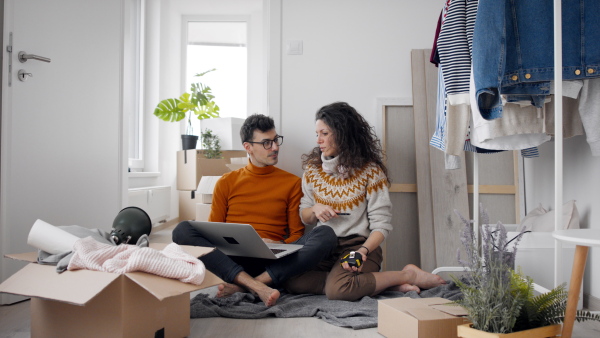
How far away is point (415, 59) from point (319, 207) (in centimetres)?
99

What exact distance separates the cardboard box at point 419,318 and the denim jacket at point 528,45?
692 mm

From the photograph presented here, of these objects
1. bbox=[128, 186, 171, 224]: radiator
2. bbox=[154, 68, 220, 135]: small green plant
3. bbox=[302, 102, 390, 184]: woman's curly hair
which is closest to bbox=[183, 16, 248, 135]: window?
bbox=[154, 68, 220, 135]: small green plant

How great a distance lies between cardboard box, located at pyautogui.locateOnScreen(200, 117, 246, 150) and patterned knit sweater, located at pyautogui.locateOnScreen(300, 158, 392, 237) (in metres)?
2.77

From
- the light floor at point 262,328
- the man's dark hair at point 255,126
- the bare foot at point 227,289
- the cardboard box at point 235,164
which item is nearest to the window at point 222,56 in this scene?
the cardboard box at point 235,164

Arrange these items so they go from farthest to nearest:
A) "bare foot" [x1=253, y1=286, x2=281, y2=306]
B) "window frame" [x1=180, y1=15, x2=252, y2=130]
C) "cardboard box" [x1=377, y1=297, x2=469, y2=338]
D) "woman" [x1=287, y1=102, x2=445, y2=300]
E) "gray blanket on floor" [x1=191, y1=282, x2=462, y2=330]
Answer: "window frame" [x1=180, y1=15, x2=252, y2=130]
"woman" [x1=287, y1=102, x2=445, y2=300]
"bare foot" [x1=253, y1=286, x2=281, y2=306]
"gray blanket on floor" [x1=191, y1=282, x2=462, y2=330]
"cardboard box" [x1=377, y1=297, x2=469, y2=338]

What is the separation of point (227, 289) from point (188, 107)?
3.52 m

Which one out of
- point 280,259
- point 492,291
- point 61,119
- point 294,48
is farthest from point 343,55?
point 492,291

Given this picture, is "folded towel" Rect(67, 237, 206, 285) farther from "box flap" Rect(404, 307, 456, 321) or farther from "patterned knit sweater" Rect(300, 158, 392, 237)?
"patterned knit sweater" Rect(300, 158, 392, 237)

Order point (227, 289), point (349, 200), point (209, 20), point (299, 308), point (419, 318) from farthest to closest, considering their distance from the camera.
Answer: point (209, 20) < point (349, 200) < point (227, 289) < point (299, 308) < point (419, 318)

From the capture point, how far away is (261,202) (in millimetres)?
2523

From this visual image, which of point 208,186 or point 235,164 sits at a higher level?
point 235,164

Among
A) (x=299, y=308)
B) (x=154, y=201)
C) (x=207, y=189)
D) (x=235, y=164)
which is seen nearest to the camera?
(x=299, y=308)

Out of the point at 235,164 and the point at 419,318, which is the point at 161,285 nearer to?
the point at 419,318

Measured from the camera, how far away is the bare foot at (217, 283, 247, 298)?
206 cm
